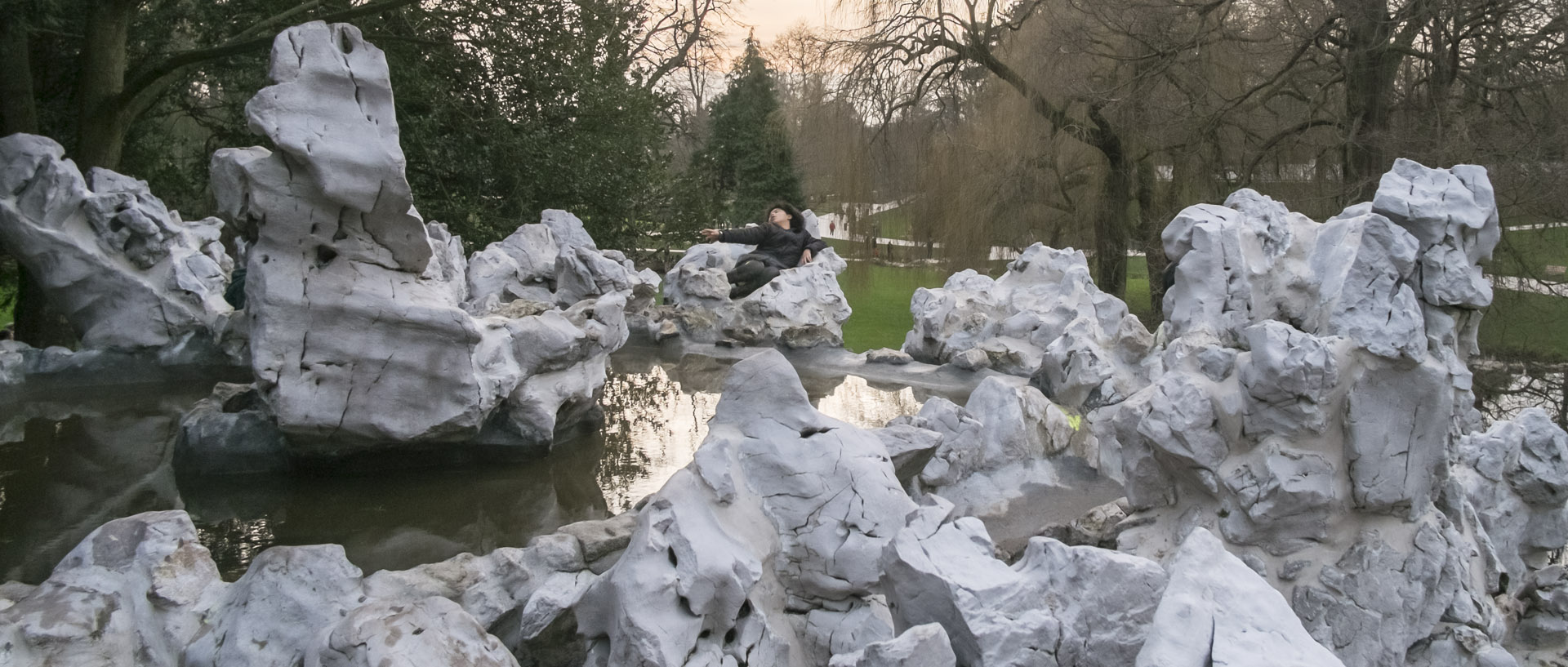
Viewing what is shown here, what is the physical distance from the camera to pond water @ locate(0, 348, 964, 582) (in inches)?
151

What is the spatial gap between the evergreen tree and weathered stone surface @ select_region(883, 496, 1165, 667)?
17370mm

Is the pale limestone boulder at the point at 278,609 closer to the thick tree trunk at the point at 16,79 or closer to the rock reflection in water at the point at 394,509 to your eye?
the rock reflection in water at the point at 394,509

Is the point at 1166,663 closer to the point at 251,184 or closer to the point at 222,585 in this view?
the point at 222,585

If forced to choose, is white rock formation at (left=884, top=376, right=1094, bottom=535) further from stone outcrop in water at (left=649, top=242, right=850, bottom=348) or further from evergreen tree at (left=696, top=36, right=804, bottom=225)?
evergreen tree at (left=696, top=36, right=804, bottom=225)

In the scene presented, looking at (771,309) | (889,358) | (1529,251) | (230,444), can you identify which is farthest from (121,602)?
(1529,251)

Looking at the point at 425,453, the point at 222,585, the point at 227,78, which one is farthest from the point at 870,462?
the point at 227,78

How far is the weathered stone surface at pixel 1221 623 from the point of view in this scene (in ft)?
6.56

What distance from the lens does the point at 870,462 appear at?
10.9 ft

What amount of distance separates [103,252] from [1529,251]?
9.75m

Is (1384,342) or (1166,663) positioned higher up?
(1384,342)

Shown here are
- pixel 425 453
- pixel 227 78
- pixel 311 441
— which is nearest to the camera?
pixel 311 441

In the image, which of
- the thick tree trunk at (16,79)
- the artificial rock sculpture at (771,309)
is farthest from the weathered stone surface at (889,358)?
the thick tree trunk at (16,79)

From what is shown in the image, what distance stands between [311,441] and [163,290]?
312cm

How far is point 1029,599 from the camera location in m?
2.58
